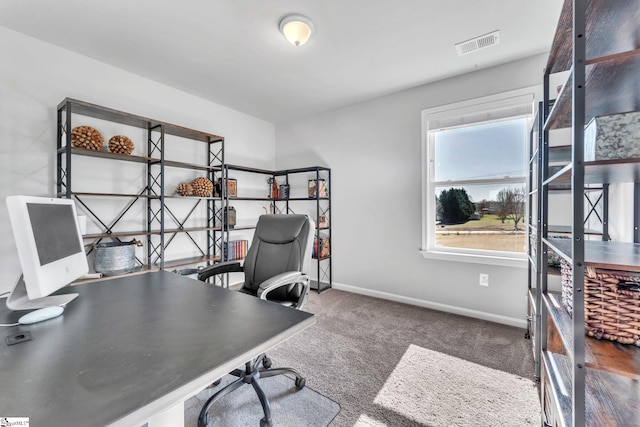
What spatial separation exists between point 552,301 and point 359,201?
238cm

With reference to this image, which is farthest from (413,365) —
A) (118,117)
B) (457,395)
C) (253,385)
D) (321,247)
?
(118,117)

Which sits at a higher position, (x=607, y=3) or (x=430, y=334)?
(x=607, y=3)

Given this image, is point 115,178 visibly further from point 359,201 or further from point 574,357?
point 574,357

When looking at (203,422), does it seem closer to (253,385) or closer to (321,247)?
(253,385)

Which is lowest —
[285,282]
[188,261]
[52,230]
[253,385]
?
[253,385]

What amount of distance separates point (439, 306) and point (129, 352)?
293 centimetres

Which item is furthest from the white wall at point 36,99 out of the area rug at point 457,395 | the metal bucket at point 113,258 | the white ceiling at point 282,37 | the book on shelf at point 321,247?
the area rug at point 457,395

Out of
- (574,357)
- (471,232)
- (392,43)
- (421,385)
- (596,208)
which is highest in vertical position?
(392,43)

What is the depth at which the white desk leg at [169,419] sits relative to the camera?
0.81 metres

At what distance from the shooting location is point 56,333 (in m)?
0.86

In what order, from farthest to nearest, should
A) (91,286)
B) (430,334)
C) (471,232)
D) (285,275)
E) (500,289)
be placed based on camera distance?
(471,232) < (500,289) < (430,334) < (285,275) < (91,286)

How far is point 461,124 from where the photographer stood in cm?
280

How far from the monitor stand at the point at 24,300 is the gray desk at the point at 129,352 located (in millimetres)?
36

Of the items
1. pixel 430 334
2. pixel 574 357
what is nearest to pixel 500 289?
pixel 430 334
